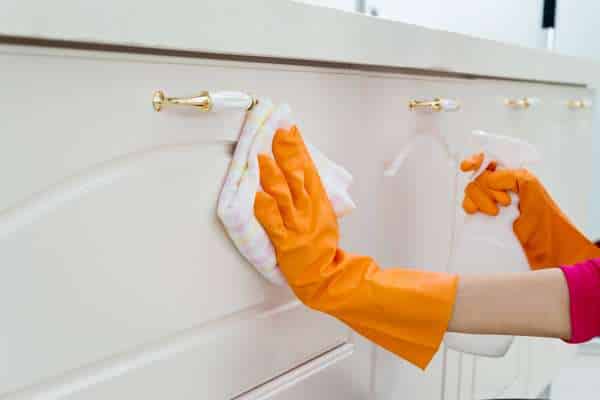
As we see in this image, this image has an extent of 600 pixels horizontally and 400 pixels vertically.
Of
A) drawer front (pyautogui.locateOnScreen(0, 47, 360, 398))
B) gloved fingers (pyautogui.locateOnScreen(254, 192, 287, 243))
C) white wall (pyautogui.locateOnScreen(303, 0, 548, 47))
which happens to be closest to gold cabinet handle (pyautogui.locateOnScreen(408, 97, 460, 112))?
drawer front (pyautogui.locateOnScreen(0, 47, 360, 398))

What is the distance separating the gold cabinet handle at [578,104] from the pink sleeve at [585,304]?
70 cm

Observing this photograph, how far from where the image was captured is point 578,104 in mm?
1233

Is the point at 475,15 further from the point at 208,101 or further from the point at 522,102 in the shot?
the point at 208,101

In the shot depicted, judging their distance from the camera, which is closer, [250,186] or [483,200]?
[250,186]

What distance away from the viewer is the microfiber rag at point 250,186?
1.77 feet

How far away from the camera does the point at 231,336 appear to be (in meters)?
0.58

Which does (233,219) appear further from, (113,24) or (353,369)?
(353,369)

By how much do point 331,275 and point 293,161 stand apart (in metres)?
0.11

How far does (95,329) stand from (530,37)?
2.01 metres

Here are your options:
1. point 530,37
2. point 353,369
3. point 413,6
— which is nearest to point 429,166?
point 353,369

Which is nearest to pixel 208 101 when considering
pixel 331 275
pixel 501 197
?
pixel 331 275

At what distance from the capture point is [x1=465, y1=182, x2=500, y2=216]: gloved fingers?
0.81 metres

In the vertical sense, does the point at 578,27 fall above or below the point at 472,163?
above

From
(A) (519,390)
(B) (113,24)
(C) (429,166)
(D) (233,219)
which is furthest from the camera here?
(A) (519,390)
